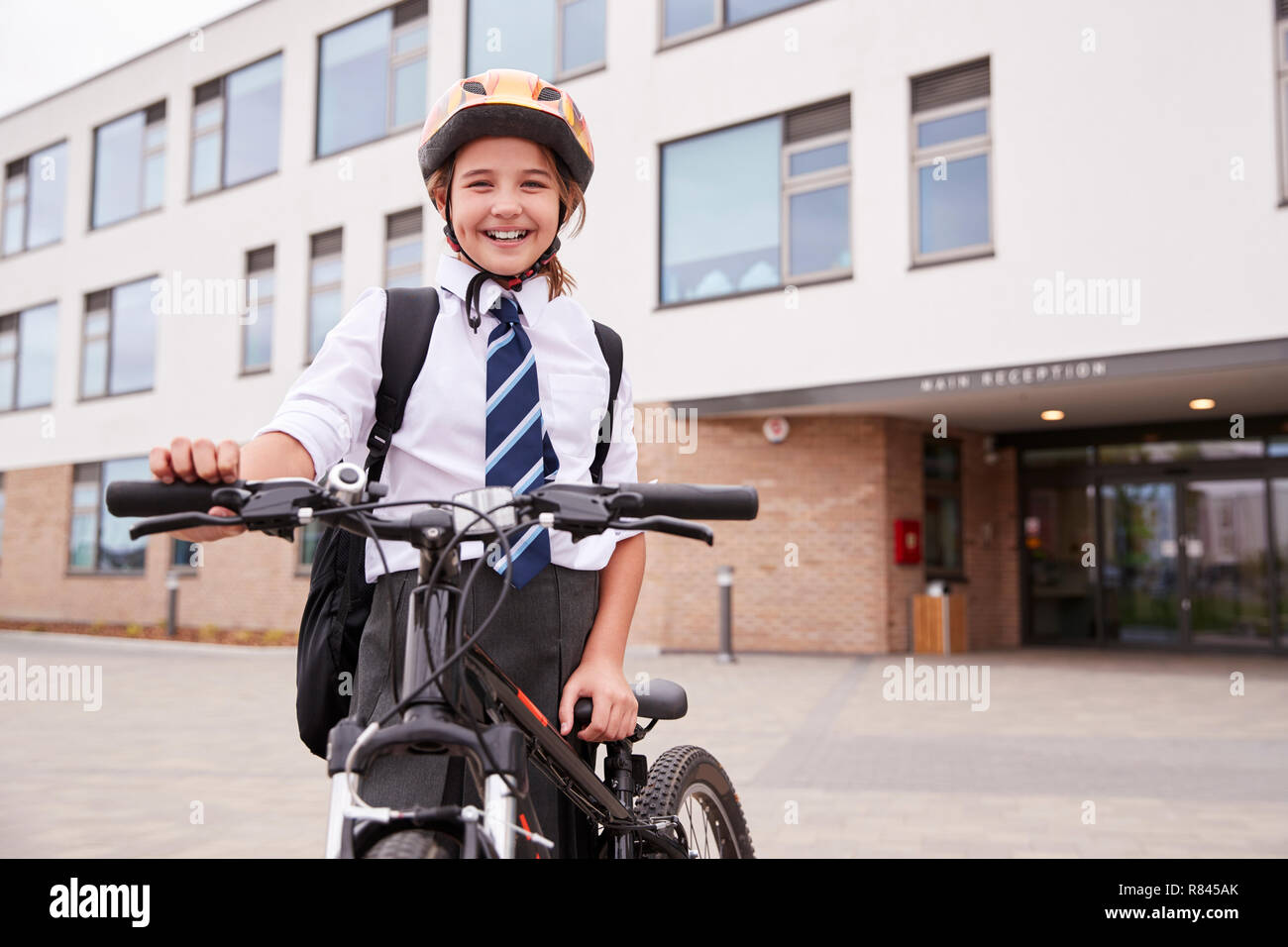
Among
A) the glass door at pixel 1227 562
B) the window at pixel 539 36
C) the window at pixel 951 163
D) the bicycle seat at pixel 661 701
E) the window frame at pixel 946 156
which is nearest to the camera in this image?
the bicycle seat at pixel 661 701

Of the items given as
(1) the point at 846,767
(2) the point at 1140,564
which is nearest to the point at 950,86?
(2) the point at 1140,564

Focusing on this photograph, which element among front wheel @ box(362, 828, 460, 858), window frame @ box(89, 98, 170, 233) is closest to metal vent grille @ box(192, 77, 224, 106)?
window frame @ box(89, 98, 170, 233)

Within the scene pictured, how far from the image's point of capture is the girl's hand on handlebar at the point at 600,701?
67.9 inches

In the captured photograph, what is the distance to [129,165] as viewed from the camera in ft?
70.1

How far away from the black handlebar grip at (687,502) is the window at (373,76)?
16.1 m

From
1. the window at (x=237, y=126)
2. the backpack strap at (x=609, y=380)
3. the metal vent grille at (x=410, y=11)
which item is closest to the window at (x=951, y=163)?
the metal vent grille at (x=410, y=11)

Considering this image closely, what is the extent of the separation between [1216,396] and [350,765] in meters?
12.7

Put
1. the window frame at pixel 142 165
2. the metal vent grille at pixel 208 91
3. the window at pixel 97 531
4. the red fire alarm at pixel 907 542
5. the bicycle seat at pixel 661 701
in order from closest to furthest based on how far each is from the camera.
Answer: the bicycle seat at pixel 661 701 → the red fire alarm at pixel 907 542 → the metal vent grille at pixel 208 91 → the window at pixel 97 531 → the window frame at pixel 142 165

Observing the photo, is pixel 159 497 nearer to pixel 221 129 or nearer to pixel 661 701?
pixel 661 701

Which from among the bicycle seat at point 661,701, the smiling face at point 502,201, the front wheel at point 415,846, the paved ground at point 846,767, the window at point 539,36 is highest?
the window at point 539,36

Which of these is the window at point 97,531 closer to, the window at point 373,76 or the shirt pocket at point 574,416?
the window at point 373,76

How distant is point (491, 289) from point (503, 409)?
22cm

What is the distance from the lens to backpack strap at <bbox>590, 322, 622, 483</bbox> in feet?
6.28
